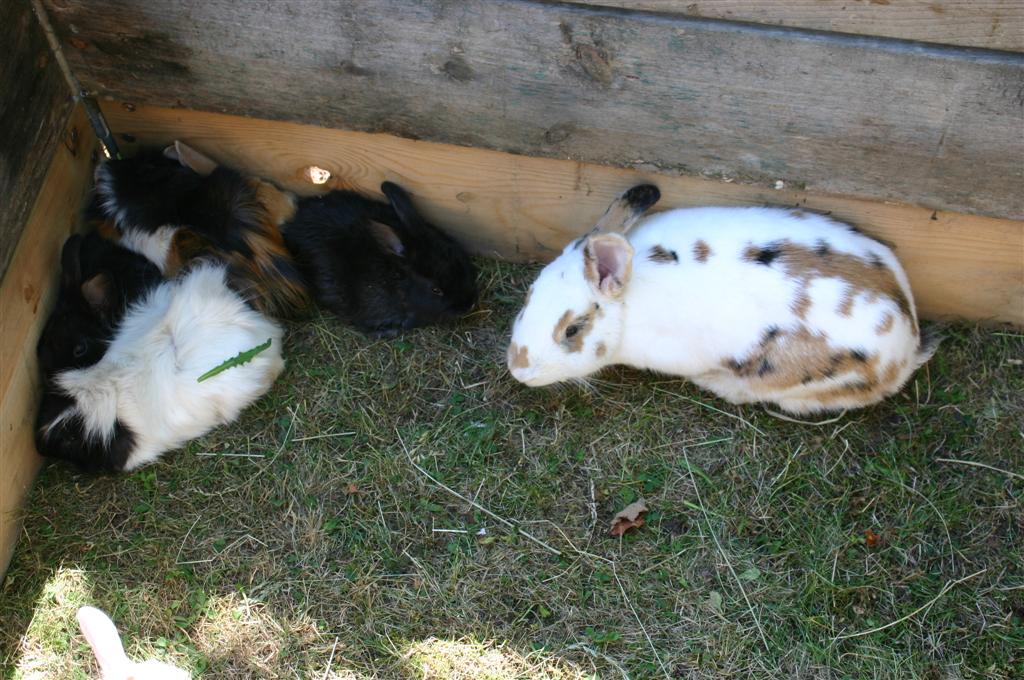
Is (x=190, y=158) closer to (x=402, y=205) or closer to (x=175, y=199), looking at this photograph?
(x=175, y=199)

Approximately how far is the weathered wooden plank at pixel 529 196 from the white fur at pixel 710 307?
96mm

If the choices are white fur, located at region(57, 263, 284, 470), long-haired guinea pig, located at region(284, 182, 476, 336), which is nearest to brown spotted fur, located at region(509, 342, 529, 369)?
long-haired guinea pig, located at region(284, 182, 476, 336)

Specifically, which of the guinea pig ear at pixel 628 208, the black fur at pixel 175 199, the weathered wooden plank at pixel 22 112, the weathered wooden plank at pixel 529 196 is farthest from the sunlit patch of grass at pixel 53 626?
the guinea pig ear at pixel 628 208

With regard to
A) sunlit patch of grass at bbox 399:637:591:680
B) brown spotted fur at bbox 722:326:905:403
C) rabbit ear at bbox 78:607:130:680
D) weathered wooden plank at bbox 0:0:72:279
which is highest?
weathered wooden plank at bbox 0:0:72:279

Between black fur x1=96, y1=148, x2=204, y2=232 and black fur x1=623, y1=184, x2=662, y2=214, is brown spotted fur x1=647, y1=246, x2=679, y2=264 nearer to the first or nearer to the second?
black fur x1=623, y1=184, x2=662, y2=214

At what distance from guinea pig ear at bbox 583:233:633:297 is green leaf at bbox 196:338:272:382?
1.14 m

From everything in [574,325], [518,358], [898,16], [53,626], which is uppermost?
[898,16]

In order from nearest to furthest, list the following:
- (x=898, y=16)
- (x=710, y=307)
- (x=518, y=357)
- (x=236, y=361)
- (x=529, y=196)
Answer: (x=898, y=16)
(x=710, y=307)
(x=518, y=357)
(x=236, y=361)
(x=529, y=196)

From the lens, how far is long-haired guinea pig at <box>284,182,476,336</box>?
10.7ft

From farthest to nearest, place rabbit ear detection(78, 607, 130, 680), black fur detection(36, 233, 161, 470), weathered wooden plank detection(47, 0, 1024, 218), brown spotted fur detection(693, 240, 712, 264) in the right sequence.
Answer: black fur detection(36, 233, 161, 470)
brown spotted fur detection(693, 240, 712, 264)
rabbit ear detection(78, 607, 130, 680)
weathered wooden plank detection(47, 0, 1024, 218)

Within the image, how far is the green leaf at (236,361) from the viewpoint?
3.04 meters

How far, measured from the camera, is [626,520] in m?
2.89

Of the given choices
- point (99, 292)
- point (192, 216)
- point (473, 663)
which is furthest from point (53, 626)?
point (192, 216)

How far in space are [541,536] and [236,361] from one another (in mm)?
1152
